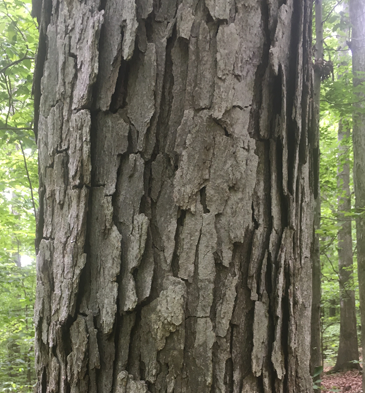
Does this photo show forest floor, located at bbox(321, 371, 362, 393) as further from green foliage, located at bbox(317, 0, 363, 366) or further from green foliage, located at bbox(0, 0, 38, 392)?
green foliage, located at bbox(0, 0, 38, 392)

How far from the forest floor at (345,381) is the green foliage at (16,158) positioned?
647cm

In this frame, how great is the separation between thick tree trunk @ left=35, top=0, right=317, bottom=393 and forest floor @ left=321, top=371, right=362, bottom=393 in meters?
7.91

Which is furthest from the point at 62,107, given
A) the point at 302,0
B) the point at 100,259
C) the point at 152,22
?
the point at 302,0

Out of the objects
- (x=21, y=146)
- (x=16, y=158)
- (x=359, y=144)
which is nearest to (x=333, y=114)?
(x=359, y=144)

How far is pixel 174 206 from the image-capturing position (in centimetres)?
87

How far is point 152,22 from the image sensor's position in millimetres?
939

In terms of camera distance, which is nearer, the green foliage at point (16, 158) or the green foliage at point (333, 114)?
the green foliage at point (16, 158)

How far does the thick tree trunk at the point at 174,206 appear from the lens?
844 mm

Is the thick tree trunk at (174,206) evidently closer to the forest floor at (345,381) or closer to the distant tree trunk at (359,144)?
the distant tree trunk at (359,144)

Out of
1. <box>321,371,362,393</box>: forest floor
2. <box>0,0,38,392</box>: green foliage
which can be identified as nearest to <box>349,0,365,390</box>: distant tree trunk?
<box>321,371,362,393</box>: forest floor

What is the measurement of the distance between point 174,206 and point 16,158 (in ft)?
16.2

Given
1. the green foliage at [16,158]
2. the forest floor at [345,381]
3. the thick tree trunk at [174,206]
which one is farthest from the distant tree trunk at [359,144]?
the thick tree trunk at [174,206]

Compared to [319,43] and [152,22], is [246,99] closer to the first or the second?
[152,22]

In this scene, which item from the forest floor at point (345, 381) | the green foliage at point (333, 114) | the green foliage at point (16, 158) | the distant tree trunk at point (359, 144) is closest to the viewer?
the green foliage at point (16, 158)
